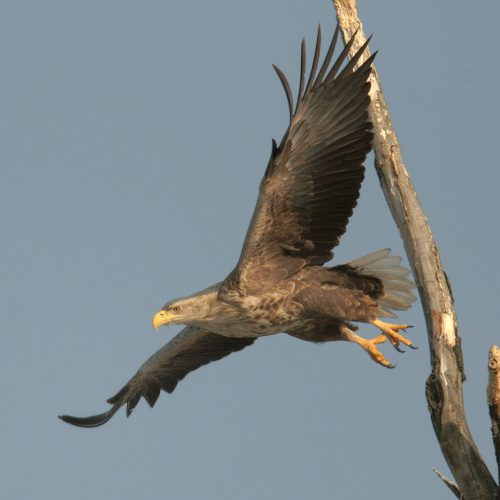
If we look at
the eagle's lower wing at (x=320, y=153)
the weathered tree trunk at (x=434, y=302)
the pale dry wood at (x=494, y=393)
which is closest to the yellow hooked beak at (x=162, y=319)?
the eagle's lower wing at (x=320, y=153)

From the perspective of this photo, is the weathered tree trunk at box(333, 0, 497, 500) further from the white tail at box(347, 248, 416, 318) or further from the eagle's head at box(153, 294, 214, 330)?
the eagle's head at box(153, 294, 214, 330)

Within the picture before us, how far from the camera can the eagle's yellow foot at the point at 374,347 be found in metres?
8.55

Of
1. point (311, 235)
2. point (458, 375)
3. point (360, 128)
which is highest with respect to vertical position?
point (360, 128)

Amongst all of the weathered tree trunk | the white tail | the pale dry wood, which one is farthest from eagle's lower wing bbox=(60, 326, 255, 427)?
the pale dry wood

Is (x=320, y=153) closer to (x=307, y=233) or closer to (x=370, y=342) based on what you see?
(x=307, y=233)

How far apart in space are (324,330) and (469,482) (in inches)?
88.1

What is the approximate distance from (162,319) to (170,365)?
1795mm

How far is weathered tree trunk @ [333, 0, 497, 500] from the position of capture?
7008 millimetres

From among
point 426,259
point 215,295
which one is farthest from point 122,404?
point 426,259

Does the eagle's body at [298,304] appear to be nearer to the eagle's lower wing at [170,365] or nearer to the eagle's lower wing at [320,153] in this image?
the eagle's lower wing at [320,153]

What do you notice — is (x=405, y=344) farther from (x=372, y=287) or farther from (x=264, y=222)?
(x=264, y=222)

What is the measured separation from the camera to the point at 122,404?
1048 centimetres

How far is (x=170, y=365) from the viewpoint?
1028cm

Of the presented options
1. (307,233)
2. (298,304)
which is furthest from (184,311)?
(307,233)
